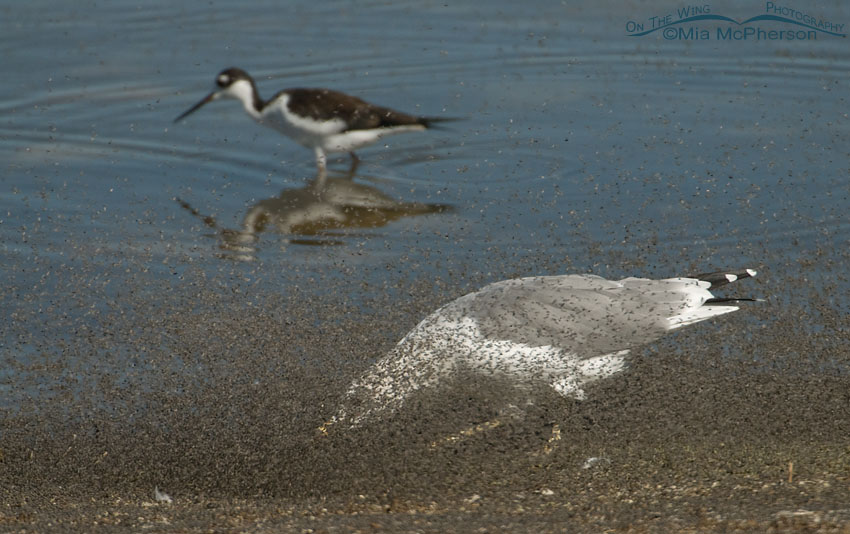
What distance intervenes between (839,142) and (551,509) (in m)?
5.89

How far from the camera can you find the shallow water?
6.00 m

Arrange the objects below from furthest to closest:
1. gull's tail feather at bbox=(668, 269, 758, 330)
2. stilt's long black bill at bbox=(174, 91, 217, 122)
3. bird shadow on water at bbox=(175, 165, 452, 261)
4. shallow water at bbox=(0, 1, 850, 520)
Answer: stilt's long black bill at bbox=(174, 91, 217, 122), bird shadow on water at bbox=(175, 165, 452, 261), shallow water at bbox=(0, 1, 850, 520), gull's tail feather at bbox=(668, 269, 758, 330)

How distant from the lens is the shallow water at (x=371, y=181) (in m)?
6.00

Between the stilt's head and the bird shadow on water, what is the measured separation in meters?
1.19

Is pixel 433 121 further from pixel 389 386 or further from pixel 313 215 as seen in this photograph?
pixel 389 386

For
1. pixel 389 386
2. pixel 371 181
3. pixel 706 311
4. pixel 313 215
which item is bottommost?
A: pixel 389 386

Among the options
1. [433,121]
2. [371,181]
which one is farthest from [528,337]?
[433,121]

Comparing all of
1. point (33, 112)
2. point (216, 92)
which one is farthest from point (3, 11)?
point (216, 92)

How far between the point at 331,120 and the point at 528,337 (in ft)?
14.8

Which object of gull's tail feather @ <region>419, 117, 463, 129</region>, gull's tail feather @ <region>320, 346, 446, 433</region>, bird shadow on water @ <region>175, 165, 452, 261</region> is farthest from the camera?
gull's tail feather @ <region>419, 117, 463, 129</region>

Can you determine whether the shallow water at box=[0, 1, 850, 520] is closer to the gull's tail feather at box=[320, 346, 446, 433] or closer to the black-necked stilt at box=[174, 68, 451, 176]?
the black-necked stilt at box=[174, 68, 451, 176]

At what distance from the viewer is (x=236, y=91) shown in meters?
9.77

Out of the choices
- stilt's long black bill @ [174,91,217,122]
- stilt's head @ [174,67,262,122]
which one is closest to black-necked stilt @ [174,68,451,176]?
stilt's head @ [174,67,262,122]

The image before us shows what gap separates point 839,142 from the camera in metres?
8.91
